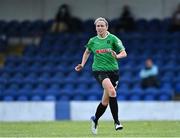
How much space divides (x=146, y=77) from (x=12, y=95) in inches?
177

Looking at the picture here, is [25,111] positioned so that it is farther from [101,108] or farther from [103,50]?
[103,50]

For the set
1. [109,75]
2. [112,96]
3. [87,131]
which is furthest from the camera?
[87,131]

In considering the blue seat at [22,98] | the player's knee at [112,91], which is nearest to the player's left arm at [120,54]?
the player's knee at [112,91]

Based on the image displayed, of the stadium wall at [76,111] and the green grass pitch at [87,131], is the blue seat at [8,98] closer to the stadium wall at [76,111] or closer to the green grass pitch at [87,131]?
the stadium wall at [76,111]

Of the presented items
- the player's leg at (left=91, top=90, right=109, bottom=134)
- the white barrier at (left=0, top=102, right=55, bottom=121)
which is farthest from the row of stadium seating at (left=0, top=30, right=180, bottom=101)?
the player's leg at (left=91, top=90, right=109, bottom=134)

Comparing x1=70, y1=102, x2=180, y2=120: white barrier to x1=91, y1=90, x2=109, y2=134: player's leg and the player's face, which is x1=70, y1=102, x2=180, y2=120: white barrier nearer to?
x1=91, y1=90, x2=109, y2=134: player's leg

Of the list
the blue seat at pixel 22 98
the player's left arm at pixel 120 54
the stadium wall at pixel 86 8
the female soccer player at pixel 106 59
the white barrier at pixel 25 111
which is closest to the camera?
the player's left arm at pixel 120 54

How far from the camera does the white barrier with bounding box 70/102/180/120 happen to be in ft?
66.3

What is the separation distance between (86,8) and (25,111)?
284 inches

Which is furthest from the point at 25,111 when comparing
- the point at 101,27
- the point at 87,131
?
the point at 101,27

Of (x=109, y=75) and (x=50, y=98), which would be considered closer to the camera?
(x=109, y=75)

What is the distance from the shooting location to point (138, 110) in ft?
67.0

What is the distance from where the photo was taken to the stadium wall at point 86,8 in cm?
2606

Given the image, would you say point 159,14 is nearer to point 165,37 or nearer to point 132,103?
point 165,37
